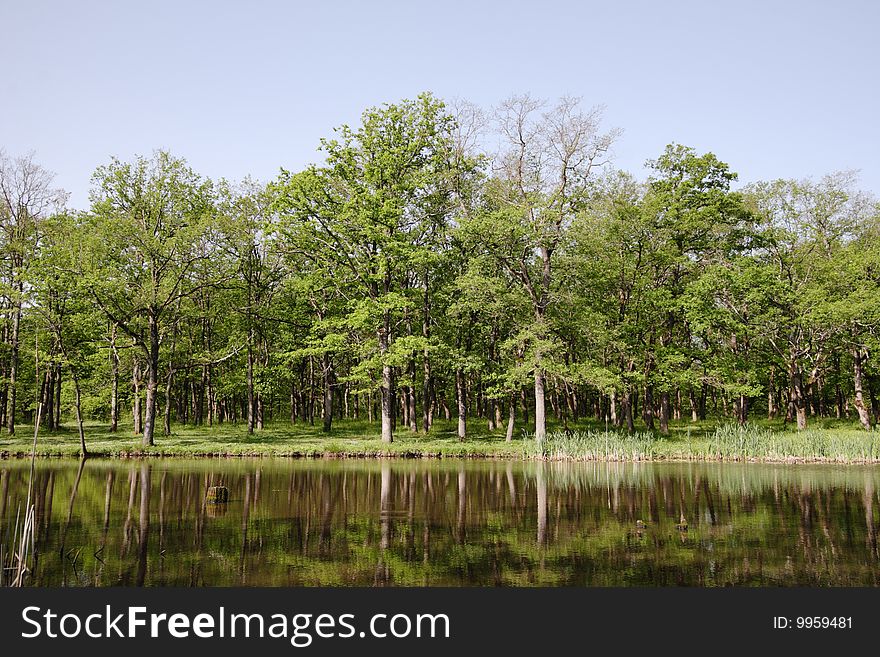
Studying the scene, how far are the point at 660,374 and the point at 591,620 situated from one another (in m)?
35.1

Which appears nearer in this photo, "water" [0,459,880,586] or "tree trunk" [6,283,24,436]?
"water" [0,459,880,586]

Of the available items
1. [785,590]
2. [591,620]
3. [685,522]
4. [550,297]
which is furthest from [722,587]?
[550,297]

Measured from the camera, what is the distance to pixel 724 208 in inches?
1743

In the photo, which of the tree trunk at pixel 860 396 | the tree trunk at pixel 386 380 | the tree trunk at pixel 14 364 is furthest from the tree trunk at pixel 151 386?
the tree trunk at pixel 860 396

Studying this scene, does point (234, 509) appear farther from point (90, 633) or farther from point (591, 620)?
point (591, 620)

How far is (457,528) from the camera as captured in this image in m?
14.2

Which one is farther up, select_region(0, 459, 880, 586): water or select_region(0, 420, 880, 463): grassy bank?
select_region(0, 420, 880, 463): grassy bank

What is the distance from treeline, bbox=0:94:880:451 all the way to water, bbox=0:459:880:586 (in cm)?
1571

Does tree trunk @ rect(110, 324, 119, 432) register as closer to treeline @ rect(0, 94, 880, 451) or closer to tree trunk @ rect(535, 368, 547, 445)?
treeline @ rect(0, 94, 880, 451)

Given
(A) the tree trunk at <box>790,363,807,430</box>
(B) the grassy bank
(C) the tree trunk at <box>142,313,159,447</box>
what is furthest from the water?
(A) the tree trunk at <box>790,363,807,430</box>

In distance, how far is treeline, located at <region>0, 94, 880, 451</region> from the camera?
127 ft

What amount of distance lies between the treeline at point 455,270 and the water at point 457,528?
15.7m

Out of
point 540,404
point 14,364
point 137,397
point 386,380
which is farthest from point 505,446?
point 14,364

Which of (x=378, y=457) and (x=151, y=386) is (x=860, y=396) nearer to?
(x=378, y=457)
